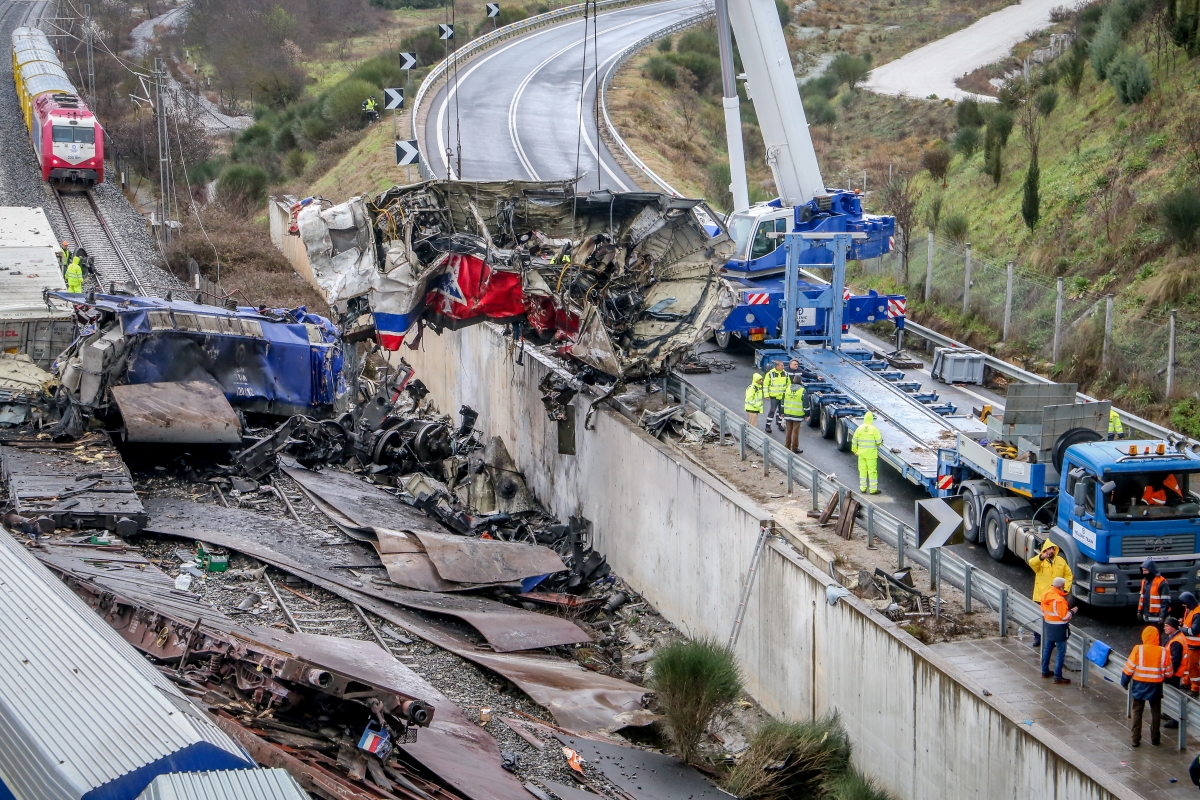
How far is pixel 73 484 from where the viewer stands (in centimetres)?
1864

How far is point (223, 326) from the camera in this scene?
2330 cm

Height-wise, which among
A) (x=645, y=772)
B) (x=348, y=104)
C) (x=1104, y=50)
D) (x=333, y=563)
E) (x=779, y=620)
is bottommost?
(x=645, y=772)

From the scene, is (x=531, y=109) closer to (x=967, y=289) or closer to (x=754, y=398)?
(x=967, y=289)

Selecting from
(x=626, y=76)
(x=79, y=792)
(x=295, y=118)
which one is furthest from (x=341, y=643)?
(x=295, y=118)

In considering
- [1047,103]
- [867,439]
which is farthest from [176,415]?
[1047,103]

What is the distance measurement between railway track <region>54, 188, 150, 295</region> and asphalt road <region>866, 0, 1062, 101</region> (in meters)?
31.8

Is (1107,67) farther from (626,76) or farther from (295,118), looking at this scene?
(295,118)

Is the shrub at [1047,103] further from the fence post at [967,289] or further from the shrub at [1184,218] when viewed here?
the shrub at [1184,218]

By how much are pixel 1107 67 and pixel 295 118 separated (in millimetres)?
39128

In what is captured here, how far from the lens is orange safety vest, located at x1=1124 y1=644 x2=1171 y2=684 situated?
1124cm

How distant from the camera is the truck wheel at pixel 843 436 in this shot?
21.0m

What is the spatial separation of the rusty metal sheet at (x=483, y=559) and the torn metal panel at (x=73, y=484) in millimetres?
4237

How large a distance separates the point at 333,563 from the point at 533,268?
665 centimetres

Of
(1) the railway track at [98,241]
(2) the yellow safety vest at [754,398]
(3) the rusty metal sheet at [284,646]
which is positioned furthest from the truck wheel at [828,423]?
(1) the railway track at [98,241]
